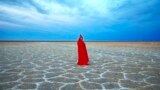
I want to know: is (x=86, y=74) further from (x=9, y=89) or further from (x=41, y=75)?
(x=9, y=89)

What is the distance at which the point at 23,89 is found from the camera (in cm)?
507

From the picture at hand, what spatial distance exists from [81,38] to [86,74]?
7.87ft

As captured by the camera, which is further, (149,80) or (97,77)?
(97,77)

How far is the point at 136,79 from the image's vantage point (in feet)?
20.2

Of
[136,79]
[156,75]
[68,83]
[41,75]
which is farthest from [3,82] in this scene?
[156,75]

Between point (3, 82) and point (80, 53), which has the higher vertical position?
point (80, 53)

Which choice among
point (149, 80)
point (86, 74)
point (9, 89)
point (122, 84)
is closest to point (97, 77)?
point (86, 74)

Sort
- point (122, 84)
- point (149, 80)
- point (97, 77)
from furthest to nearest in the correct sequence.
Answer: point (97, 77), point (149, 80), point (122, 84)

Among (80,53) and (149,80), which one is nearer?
(149,80)

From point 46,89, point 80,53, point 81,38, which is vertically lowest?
point 46,89

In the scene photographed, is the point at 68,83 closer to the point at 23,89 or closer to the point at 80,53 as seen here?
the point at 23,89

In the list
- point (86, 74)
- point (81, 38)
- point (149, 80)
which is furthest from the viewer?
point (81, 38)

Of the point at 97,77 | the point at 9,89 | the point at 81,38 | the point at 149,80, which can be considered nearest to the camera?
the point at 9,89

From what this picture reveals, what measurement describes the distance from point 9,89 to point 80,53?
4359 mm
